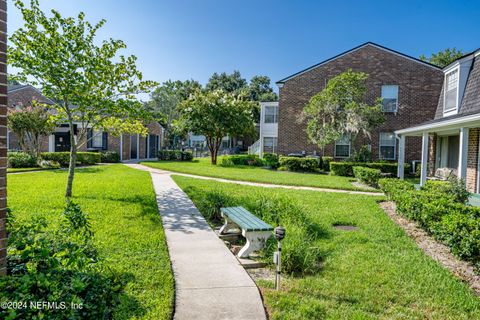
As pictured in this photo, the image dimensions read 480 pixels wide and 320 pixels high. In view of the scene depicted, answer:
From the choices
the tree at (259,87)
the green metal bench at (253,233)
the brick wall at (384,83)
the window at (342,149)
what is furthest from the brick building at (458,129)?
the tree at (259,87)

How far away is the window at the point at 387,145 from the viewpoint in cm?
2077

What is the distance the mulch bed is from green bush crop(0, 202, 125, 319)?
4628mm

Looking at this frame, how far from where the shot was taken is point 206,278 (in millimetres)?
4141

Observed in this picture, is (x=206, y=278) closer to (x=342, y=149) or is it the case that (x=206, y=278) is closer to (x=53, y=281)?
(x=53, y=281)

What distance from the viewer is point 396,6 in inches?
537

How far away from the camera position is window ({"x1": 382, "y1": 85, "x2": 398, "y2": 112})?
20766 mm

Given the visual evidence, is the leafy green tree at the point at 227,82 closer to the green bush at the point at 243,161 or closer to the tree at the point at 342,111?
the green bush at the point at 243,161

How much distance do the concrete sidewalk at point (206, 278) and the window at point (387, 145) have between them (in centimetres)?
1734

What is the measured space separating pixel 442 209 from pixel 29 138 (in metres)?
20.9

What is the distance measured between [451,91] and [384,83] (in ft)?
23.8

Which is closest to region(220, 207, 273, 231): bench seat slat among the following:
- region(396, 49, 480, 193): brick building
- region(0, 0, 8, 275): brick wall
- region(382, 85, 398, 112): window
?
Result: region(0, 0, 8, 275): brick wall

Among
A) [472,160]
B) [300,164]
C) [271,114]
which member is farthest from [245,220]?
[271,114]

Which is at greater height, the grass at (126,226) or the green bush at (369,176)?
the green bush at (369,176)

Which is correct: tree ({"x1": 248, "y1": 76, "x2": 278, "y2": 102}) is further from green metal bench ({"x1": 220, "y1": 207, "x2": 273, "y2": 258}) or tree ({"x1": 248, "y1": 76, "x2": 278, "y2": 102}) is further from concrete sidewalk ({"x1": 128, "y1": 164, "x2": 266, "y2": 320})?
Result: green metal bench ({"x1": 220, "y1": 207, "x2": 273, "y2": 258})
